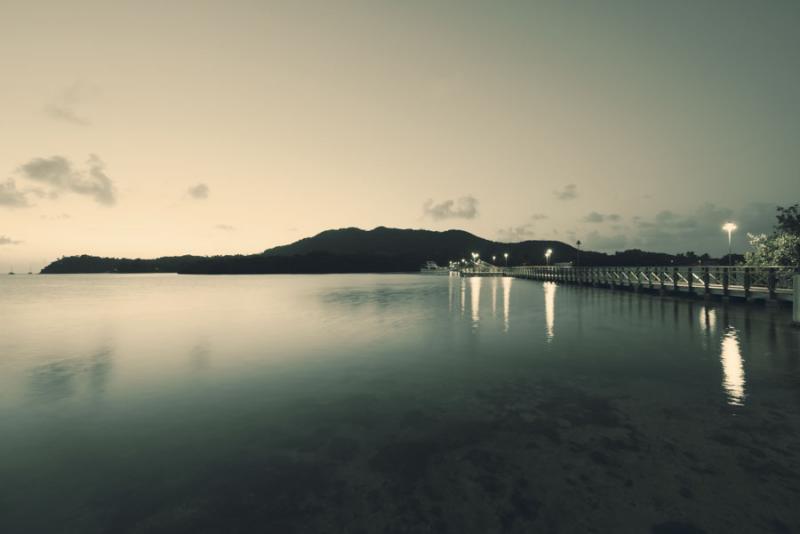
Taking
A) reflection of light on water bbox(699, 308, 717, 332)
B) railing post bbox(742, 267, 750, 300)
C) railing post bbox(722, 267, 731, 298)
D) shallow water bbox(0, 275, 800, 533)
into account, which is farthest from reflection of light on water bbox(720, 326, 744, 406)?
railing post bbox(722, 267, 731, 298)

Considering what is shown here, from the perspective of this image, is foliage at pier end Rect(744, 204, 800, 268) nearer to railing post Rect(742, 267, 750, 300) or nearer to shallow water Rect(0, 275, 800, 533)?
railing post Rect(742, 267, 750, 300)

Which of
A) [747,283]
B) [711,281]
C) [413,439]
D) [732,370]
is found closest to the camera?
[413,439]

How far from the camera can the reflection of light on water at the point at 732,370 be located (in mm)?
8828

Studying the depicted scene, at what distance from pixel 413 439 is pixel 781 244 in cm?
3307

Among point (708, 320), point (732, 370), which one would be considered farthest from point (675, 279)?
point (732, 370)

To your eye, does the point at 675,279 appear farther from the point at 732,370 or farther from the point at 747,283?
the point at 732,370

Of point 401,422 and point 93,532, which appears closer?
point 93,532

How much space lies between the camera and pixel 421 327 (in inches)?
843

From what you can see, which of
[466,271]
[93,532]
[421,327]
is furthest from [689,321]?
[466,271]

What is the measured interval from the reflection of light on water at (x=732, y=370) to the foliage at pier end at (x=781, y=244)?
1744cm

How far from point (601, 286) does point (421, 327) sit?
36458mm

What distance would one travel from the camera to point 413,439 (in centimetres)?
686

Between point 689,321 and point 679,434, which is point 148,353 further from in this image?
point 689,321

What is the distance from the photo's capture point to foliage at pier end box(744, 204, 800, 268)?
89.8 ft
